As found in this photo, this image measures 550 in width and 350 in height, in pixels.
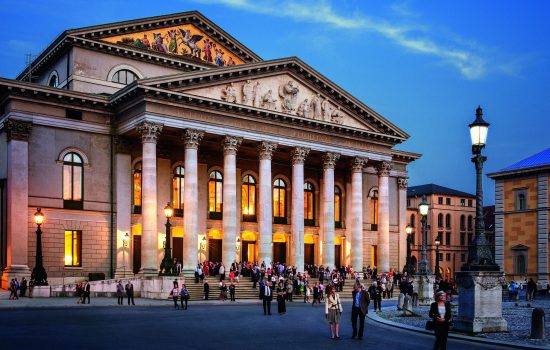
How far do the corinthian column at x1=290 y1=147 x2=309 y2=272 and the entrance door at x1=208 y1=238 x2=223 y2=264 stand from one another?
232 inches

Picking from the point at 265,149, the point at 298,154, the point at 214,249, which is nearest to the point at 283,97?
the point at 265,149

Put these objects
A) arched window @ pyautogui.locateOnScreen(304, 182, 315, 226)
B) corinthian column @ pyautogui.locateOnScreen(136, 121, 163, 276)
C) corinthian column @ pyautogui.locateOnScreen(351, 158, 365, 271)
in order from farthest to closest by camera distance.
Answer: arched window @ pyautogui.locateOnScreen(304, 182, 315, 226)
corinthian column @ pyautogui.locateOnScreen(351, 158, 365, 271)
corinthian column @ pyautogui.locateOnScreen(136, 121, 163, 276)

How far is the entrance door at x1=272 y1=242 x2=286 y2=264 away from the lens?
5475cm

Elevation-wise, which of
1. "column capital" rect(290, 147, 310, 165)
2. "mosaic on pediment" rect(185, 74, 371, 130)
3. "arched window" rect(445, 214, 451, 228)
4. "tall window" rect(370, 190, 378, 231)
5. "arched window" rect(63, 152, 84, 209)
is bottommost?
"arched window" rect(445, 214, 451, 228)

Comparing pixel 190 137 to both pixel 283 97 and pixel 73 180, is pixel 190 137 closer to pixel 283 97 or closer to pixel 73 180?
pixel 73 180

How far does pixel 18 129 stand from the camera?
134ft

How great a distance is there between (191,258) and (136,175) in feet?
26.1

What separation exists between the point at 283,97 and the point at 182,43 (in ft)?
31.1

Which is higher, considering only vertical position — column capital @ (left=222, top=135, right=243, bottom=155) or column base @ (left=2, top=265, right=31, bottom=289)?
column capital @ (left=222, top=135, right=243, bottom=155)

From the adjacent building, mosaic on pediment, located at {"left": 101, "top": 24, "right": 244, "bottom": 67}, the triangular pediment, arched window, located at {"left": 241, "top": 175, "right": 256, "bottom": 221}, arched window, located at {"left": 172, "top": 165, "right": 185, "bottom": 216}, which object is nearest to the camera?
the triangular pediment

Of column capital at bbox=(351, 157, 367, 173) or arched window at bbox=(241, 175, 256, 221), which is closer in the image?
arched window at bbox=(241, 175, 256, 221)

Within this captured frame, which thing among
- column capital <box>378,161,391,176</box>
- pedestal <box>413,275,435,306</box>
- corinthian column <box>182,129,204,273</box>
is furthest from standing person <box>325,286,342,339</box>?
column capital <box>378,161,391,176</box>

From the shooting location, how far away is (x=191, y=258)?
4303 centimetres

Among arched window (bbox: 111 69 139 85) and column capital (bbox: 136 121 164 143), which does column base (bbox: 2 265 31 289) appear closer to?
column capital (bbox: 136 121 164 143)
